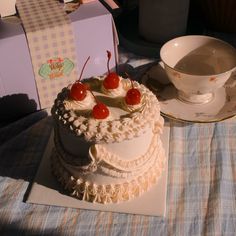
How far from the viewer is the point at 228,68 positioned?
31.6 inches

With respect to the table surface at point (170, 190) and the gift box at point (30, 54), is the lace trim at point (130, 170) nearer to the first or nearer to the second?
the table surface at point (170, 190)

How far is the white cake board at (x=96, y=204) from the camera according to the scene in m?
0.64

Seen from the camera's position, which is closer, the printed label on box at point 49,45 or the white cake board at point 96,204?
the white cake board at point 96,204

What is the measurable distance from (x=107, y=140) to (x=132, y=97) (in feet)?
0.27

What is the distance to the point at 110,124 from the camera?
594 mm

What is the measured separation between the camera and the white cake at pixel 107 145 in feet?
1.96

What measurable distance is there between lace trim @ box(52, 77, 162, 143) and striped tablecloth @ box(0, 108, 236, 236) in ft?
0.44

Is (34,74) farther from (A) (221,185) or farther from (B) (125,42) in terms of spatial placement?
(A) (221,185)

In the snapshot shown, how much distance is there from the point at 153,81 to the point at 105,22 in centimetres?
16

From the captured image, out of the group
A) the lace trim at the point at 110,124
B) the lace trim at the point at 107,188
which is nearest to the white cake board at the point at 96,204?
the lace trim at the point at 107,188

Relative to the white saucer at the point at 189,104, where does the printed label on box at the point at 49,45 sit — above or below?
above

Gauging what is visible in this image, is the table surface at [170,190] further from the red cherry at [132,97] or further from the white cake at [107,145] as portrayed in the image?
the red cherry at [132,97]

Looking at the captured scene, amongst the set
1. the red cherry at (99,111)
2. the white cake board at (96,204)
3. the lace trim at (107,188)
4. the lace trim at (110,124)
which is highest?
the red cherry at (99,111)

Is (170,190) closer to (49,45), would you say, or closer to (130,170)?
(130,170)
